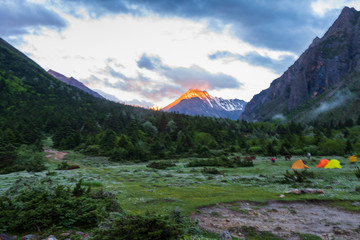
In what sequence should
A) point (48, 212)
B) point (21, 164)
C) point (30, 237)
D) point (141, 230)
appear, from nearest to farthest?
point (141, 230) → point (30, 237) → point (48, 212) → point (21, 164)

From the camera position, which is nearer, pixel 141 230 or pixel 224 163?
pixel 141 230

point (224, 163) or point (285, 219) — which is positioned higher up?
point (285, 219)

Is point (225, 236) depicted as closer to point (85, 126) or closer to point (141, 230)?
point (141, 230)

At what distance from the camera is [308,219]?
10062 millimetres

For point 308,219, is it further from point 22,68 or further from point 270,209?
point 22,68

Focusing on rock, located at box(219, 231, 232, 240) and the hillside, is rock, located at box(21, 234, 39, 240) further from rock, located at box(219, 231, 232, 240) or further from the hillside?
the hillside

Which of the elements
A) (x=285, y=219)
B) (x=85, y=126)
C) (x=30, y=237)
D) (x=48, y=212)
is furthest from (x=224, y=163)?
(x=85, y=126)

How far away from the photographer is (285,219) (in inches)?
395

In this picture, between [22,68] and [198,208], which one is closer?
[198,208]

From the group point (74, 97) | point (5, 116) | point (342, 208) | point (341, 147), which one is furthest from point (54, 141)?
point (74, 97)

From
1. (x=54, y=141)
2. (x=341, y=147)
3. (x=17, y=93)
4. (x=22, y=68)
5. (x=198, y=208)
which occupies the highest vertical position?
(x=22, y=68)

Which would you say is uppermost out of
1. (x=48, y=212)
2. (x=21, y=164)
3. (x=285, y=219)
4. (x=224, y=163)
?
(x=48, y=212)

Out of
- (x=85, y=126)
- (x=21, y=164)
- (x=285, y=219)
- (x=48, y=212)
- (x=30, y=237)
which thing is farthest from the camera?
(x=85, y=126)

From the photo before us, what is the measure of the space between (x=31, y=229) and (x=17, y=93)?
480 ft
